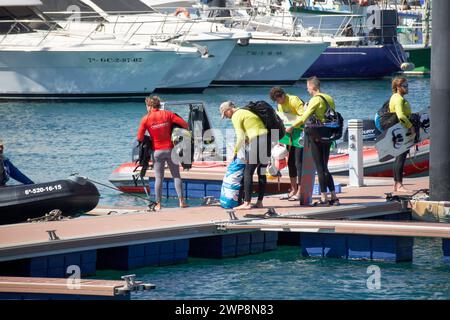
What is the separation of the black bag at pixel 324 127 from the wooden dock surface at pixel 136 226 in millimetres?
914

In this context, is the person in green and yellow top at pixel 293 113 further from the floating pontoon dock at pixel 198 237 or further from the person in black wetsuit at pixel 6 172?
the person in black wetsuit at pixel 6 172

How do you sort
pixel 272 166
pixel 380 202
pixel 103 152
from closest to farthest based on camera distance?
pixel 380 202, pixel 272 166, pixel 103 152

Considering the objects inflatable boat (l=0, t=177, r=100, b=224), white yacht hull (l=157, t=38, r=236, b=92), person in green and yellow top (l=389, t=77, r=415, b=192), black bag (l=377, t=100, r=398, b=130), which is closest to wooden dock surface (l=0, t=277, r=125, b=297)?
inflatable boat (l=0, t=177, r=100, b=224)

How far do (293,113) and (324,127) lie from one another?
3.04ft

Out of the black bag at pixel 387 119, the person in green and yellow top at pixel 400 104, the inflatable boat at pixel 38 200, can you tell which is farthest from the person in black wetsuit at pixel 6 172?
the person in green and yellow top at pixel 400 104

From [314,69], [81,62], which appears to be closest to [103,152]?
[81,62]

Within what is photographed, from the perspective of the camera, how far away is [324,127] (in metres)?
15.8

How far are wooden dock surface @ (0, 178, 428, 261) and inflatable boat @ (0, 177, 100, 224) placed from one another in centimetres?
57

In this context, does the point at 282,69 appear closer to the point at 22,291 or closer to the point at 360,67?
the point at 360,67

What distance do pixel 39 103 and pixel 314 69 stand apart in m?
15.9

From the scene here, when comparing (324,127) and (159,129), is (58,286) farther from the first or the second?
(324,127)

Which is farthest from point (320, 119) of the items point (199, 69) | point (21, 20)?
point (199, 69)

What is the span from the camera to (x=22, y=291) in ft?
39.6

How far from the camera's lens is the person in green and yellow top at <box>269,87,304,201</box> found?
16328mm
